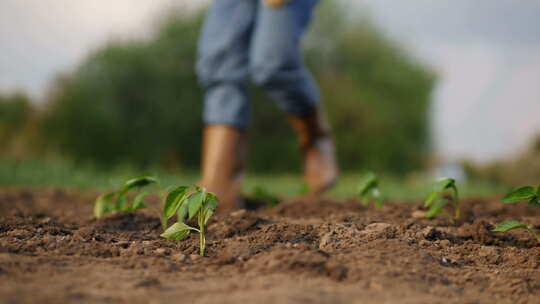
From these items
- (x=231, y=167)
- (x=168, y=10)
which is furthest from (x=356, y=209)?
(x=168, y=10)

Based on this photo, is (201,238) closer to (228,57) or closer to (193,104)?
(228,57)

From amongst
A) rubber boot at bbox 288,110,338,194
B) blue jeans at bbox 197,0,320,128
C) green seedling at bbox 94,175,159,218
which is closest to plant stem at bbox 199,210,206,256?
green seedling at bbox 94,175,159,218

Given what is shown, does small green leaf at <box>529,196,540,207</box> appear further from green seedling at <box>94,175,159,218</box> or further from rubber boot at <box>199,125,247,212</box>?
rubber boot at <box>199,125,247,212</box>

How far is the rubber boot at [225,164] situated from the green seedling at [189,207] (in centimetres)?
91

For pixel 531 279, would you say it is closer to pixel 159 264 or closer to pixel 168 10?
pixel 159 264

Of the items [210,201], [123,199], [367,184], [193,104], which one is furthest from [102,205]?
[193,104]

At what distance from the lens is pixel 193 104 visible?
321 inches

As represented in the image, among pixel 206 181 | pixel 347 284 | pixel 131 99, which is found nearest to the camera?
pixel 347 284

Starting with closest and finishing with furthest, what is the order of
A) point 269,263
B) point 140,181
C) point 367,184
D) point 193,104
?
point 269,263, point 140,181, point 367,184, point 193,104

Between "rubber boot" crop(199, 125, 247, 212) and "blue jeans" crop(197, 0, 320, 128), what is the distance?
0.06 m

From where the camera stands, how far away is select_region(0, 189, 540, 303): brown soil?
3.38 ft

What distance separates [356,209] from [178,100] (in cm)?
622

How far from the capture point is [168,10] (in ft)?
28.8

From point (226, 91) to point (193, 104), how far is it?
5.56m
